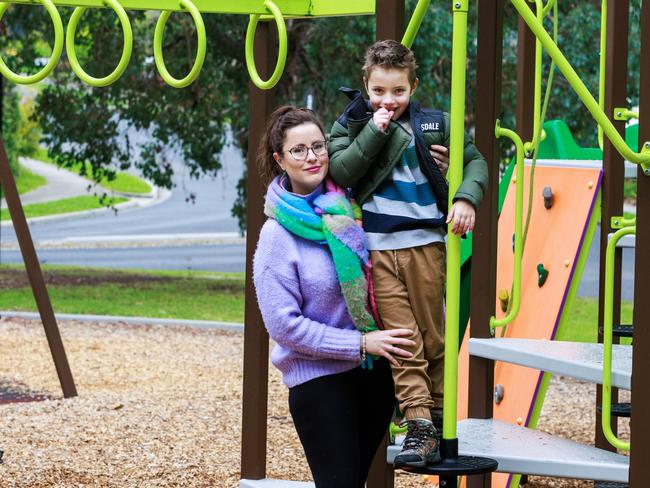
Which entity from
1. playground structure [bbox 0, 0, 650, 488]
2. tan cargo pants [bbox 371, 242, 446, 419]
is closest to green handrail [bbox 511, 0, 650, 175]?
playground structure [bbox 0, 0, 650, 488]

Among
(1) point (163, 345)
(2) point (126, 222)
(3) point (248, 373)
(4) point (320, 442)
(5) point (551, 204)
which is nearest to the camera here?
(4) point (320, 442)

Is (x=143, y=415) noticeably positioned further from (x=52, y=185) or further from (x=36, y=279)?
(x=52, y=185)

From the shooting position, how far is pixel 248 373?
13.2 feet

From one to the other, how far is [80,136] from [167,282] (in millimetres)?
3301

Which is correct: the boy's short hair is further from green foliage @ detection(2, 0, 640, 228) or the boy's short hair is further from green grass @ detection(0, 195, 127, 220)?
green grass @ detection(0, 195, 127, 220)

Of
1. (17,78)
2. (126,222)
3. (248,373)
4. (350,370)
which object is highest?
(17,78)

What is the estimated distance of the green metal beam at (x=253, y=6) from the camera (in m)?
3.52

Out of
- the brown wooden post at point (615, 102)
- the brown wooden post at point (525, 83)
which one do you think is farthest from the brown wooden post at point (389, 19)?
the brown wooden post at point (525, 83)

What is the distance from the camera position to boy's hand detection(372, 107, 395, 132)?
2.81 metres

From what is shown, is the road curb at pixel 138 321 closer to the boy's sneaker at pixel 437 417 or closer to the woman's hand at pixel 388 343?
the boy's sneaker at pixel 437 417

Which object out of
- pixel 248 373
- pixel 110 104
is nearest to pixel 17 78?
pixel 248 373

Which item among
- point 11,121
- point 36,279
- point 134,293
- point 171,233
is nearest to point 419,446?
point 36,279

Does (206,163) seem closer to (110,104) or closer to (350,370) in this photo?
(110,104)

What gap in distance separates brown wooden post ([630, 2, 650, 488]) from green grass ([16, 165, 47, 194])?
29633 millimetres
